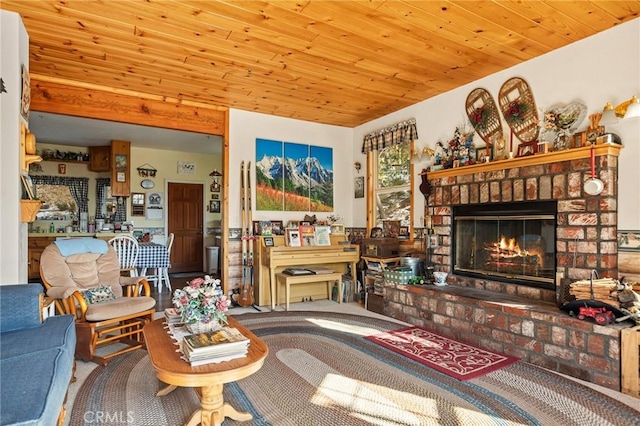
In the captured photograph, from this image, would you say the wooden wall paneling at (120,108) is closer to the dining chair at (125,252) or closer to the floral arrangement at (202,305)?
the dining chair at (125,252)

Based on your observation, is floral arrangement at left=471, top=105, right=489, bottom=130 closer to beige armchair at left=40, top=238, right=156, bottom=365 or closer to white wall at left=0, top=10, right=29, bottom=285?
beige armchair at left=40, top=238, right=156, bottom=365

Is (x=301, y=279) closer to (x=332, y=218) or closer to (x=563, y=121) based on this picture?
(x=332, y=218)

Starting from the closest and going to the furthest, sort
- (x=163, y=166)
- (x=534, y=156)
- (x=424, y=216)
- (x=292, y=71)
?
(x=534, y=156) → (x=292, y=71) → (x=424, y=216) → (x=163, y=166)

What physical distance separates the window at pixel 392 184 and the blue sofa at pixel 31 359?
12.7 ft

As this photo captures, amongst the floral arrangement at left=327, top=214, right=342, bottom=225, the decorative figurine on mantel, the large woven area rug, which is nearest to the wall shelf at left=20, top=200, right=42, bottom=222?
the large woven area rug

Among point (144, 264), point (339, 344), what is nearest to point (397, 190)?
point (339, 344)

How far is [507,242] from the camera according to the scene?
362cm

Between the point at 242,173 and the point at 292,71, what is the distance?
1.73m

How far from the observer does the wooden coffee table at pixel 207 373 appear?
1.66 m

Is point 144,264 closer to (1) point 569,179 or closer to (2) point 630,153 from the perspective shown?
(1) point 569,179

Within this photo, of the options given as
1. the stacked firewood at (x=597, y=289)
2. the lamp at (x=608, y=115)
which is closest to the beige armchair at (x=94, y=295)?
the stacked firewood at (x=597, y=289)

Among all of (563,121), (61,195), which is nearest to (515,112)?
(563,121)

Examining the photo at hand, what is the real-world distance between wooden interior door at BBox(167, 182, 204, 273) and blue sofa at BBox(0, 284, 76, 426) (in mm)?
5706

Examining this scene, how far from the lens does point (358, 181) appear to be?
5.75 metres
